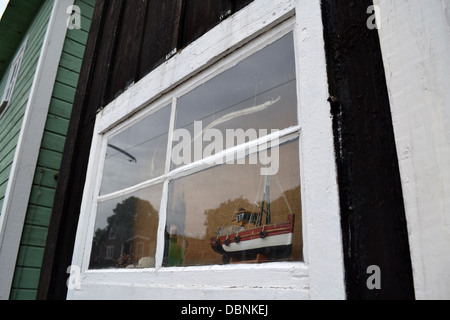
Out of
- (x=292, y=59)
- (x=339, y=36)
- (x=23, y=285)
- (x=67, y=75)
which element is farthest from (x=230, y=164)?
(x=67, y=75)

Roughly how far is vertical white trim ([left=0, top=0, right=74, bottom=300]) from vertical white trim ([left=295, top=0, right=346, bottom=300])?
2478 mm

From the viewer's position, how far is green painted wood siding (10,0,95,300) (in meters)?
2.61

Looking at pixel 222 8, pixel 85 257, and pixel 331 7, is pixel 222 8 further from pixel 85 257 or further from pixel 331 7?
pixel 85 257

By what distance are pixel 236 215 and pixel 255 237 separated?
13cm

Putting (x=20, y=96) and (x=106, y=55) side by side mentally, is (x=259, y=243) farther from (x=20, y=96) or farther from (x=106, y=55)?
(x=20, y=96)

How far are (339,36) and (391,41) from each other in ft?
0.58

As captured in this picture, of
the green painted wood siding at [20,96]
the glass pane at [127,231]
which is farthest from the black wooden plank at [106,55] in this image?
the green painted wood siding at [20,96]

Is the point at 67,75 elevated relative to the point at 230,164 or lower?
elevated

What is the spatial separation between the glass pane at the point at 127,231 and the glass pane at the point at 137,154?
0.09 meters

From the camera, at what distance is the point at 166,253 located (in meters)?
1.34

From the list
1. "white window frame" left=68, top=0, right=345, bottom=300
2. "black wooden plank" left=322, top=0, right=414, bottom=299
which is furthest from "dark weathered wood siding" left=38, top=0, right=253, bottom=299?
"black wooden plank" left=322, top=0, right=414, bottom=299

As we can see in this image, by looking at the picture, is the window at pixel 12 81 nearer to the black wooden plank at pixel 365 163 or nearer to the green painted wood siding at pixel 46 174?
the green painted wood siding at pixel 46 174

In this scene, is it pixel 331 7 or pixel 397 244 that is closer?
pixel 397 244

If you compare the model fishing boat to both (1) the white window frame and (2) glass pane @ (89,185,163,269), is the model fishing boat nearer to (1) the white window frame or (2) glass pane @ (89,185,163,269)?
(1) the white window frame
